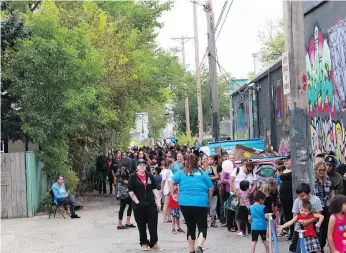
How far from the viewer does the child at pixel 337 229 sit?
8.20 meters

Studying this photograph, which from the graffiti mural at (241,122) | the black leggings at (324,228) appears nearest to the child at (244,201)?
the black leggings at (324,228)

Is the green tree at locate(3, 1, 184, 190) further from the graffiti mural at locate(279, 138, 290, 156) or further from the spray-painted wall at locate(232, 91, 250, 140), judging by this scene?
the graffiti mural at locate(279, 138, 290, 156)

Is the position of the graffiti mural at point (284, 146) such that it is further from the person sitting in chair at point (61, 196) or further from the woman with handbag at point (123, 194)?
the person sitting in chair at point (61, 196)

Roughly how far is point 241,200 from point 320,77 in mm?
4553

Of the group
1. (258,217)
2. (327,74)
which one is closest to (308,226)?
(258,217)

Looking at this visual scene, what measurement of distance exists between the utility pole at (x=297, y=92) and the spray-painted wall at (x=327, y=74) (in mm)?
4254

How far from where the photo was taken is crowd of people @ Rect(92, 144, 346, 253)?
9.45 m

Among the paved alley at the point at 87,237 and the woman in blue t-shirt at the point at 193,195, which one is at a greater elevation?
the woman in blue t-shirt at the point at 193,195

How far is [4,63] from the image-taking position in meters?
22.0

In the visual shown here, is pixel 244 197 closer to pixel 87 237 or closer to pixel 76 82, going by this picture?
pixel 87 237

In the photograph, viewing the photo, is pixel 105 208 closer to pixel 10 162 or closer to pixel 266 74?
pixel 10 162

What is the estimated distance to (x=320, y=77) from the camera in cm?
1639

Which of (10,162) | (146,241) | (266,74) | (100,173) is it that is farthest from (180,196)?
(100,173)

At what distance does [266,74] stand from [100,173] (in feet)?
28.1
